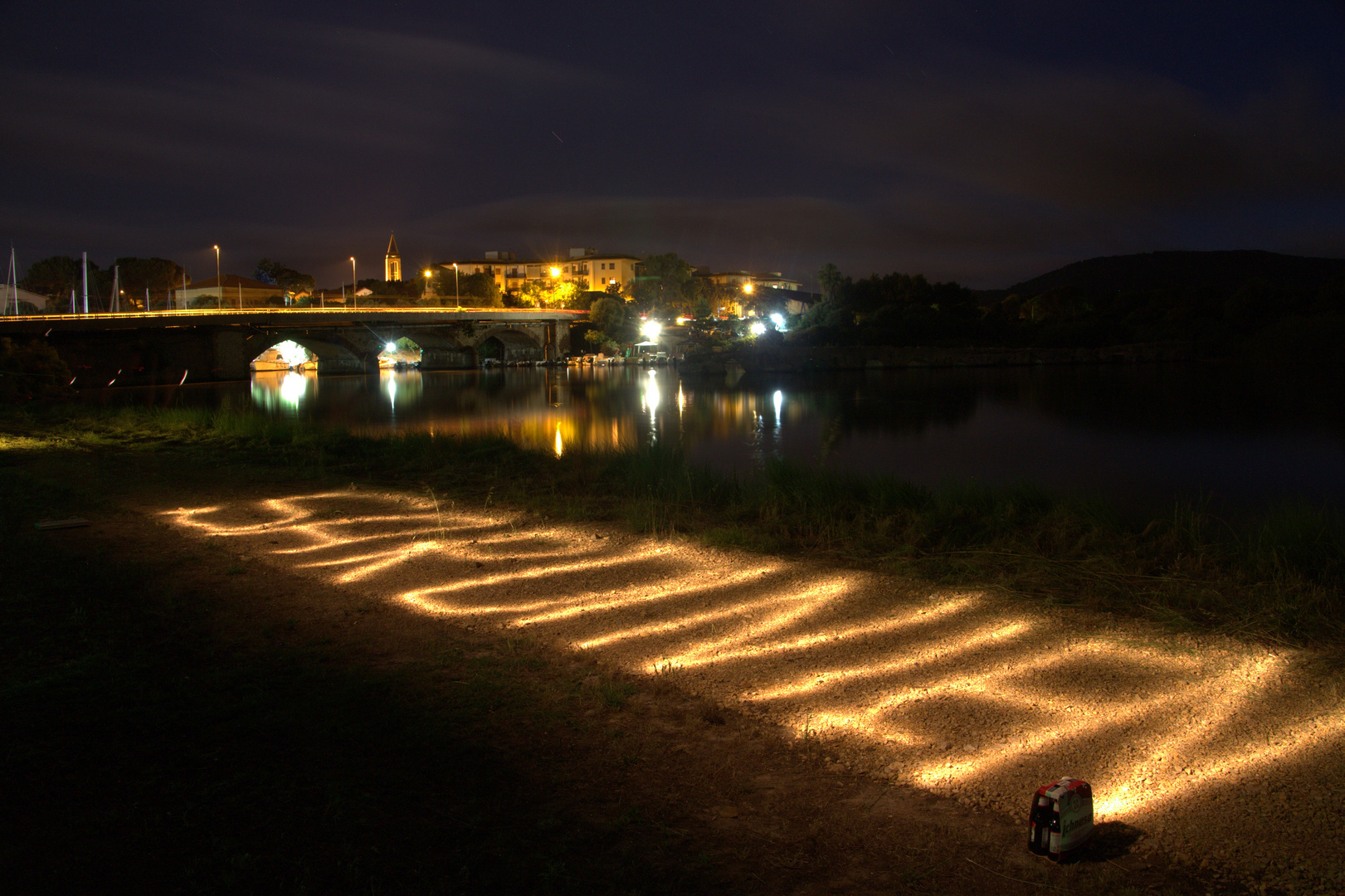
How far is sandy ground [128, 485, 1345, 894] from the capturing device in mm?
3549

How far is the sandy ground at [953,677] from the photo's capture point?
11.6 ft

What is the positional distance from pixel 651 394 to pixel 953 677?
40447mm

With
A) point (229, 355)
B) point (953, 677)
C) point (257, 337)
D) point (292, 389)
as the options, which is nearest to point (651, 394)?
point (292, 389)

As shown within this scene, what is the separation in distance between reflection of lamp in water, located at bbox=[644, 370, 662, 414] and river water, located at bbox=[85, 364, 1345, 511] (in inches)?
4.9

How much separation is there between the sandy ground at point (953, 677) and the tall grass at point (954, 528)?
1.78ft

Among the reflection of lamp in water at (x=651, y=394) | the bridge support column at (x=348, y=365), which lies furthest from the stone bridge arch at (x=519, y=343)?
the reflection of lamp in water at (x=651, y=394)

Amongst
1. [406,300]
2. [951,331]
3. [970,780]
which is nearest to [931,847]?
[970,780]

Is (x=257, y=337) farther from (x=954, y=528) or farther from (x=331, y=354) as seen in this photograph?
(x=954, y=528)

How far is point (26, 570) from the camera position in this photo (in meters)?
6.37

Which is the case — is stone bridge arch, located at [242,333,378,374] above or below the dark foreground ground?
above

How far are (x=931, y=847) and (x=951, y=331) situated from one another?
245 ft

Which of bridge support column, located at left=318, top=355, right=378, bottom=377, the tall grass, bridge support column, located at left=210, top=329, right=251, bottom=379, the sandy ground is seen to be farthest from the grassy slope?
bridge support column, located at left=318, top=355, right=378, bottom=377

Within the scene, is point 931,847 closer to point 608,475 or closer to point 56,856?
point 56,856

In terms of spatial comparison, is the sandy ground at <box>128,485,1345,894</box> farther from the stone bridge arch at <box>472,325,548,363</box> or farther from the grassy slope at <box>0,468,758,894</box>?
the stone bridge arch at <box>472,325,548,363</box>
